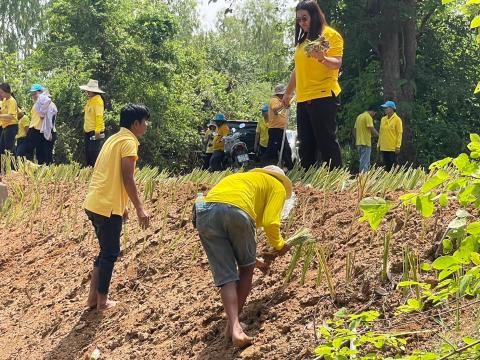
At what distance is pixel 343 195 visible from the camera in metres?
6.12

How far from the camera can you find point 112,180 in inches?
227

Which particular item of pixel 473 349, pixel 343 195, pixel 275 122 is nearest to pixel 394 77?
pixel 275 122

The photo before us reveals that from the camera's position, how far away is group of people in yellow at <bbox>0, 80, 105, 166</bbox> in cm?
1113

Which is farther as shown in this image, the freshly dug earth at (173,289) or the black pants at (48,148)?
the black pants at (48,148)

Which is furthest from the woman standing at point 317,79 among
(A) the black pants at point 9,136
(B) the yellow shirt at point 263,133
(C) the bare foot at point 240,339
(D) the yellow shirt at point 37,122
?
(B) the yellow shirt at point 263,133

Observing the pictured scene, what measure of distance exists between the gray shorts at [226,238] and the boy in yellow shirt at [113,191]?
1.21 metres

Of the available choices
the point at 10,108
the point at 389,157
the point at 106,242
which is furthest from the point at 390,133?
the point at 106,242

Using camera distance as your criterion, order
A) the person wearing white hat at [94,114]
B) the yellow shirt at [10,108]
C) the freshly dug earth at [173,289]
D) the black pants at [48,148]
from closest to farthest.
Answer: the freshly dug earth at [173,289] → the person wearing white hat at [94,114] → the black pants at [48,148] → the yellow shirt at [10,108]

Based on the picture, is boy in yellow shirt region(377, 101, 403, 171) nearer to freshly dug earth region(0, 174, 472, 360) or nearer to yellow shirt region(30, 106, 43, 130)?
yellow shirt region(30, 106, 43, 130)

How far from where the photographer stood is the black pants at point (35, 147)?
1174cm

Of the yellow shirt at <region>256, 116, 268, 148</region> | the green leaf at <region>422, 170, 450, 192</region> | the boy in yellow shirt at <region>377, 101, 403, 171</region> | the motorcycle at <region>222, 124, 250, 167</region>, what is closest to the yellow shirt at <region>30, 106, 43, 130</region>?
the motorcycle at <region>222, 124, 250, 167</region>

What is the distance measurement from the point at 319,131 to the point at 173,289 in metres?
2.06

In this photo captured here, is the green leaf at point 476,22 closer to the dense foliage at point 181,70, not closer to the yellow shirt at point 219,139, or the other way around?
the yellow shirt at point 219,139

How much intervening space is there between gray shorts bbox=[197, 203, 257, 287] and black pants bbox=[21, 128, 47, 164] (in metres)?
7.75
